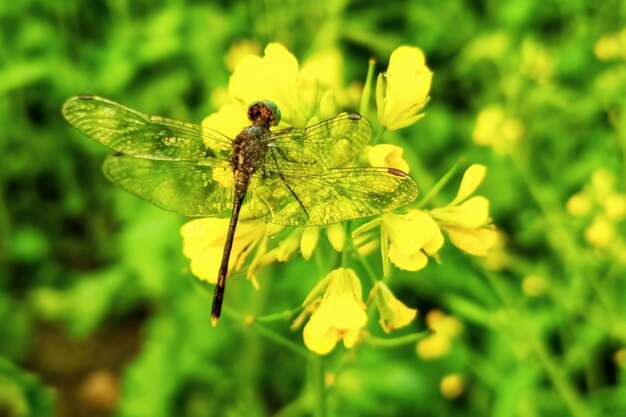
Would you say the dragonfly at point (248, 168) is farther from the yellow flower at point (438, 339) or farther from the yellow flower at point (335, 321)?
the yellow flower at point (438, 339)

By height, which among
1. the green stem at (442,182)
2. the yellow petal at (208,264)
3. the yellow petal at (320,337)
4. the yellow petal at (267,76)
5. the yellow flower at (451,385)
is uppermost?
the yellow petal at (267,76)

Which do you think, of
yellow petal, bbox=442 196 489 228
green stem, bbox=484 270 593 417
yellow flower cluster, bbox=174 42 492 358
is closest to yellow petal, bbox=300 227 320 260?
yellow flower cluster, bbox=174 42 492 358

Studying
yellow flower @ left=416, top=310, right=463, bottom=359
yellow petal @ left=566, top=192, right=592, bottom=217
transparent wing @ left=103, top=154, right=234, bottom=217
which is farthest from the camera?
yellow petal @ left=566, top=192, right=592, bottom=217

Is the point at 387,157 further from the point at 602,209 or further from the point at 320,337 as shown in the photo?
the point at 602,209

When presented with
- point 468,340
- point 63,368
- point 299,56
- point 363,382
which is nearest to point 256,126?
point 363,382

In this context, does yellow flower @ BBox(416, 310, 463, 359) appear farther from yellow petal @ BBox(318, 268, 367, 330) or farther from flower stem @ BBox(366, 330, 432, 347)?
yellow petal @ BBox(318, 268, 367, 330)

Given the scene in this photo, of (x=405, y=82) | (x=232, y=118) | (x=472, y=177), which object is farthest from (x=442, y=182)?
(x=232, y=118)

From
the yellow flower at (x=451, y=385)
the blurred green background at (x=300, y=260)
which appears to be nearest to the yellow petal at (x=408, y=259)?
the blurred green background at (x=300, y=260)
